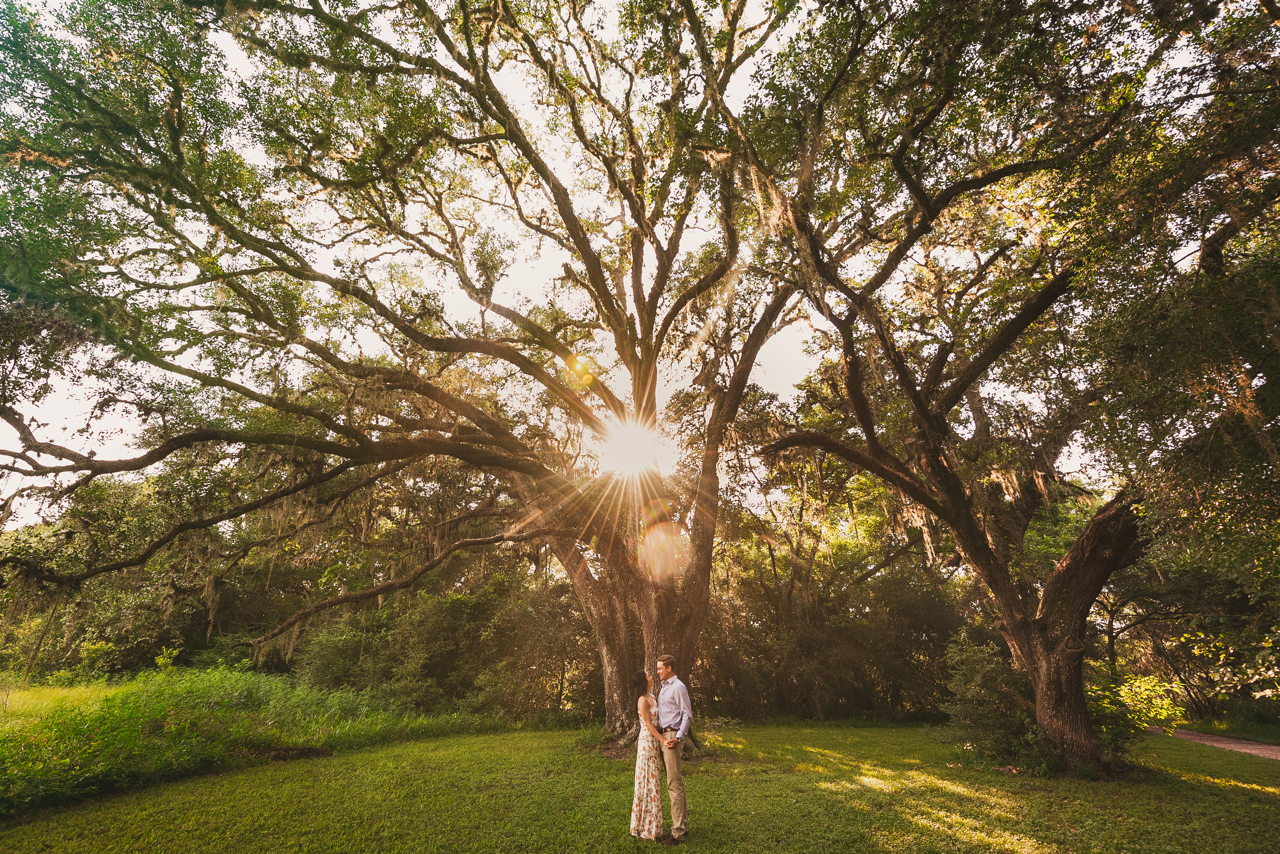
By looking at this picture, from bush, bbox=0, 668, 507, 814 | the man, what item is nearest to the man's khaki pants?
the man

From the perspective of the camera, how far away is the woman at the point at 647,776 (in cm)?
461

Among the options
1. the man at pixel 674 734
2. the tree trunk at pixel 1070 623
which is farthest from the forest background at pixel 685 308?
the man at pixel 674 734

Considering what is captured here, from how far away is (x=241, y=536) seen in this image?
10.6 meters

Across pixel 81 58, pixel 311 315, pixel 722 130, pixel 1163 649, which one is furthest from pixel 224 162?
pixel 1163 649

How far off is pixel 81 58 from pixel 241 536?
339 inches

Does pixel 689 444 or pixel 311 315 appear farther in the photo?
pixel 689 444

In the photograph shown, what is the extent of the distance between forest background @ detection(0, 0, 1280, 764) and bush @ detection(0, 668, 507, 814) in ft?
4.16

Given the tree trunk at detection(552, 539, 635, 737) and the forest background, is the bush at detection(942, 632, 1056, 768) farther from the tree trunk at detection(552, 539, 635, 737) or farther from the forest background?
the tree trunk at detection(552, 539, 635, 737)

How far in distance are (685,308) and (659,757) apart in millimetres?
7820

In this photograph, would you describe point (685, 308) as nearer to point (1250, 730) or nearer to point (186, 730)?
point (186, 730)

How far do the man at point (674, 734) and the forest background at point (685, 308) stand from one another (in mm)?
3366

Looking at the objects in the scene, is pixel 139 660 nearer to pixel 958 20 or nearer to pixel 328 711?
pixel 328 711

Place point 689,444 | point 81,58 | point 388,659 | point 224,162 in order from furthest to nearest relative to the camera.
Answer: point 388,659 < point 689,444 < point 224,162 < point 81,58

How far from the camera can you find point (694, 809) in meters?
5.52
